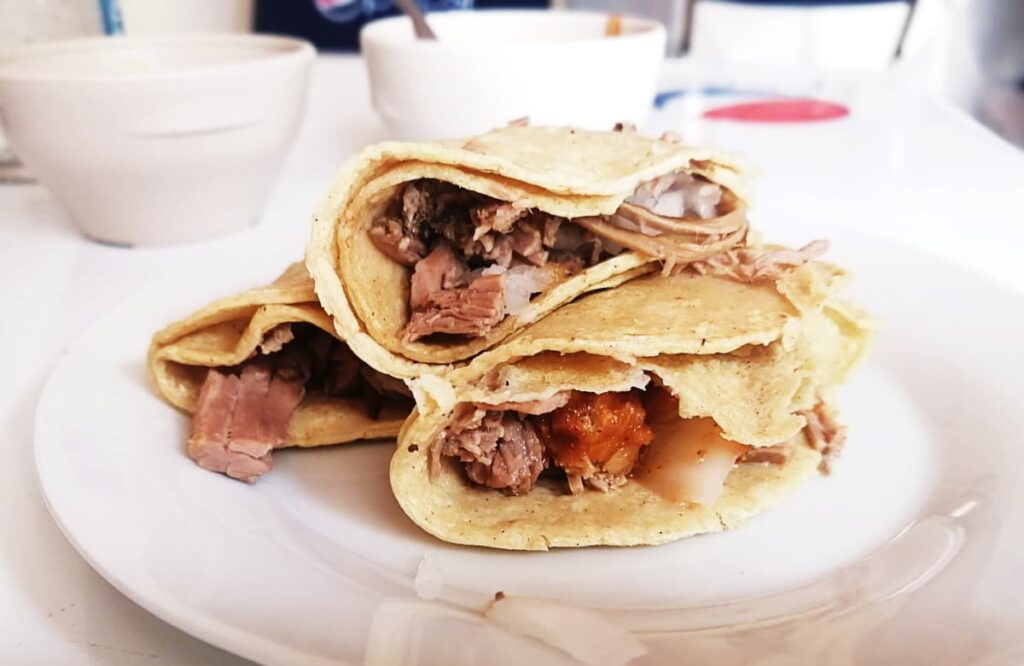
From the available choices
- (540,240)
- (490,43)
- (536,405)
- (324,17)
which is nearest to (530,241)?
(540,240)

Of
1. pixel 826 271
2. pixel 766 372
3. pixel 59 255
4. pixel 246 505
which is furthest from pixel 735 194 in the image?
pixel 59 255

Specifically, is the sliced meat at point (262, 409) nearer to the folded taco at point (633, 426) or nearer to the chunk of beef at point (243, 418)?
the chunk of beef at point (243, 418)

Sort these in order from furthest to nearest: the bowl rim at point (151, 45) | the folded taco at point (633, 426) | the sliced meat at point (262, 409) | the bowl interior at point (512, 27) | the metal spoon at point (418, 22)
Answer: the bowl interior at point (512, 27) < the metal spoon at point (418, 22) < the bowl rim at point (151, 45) < the sliced meat at point (262, 409) < the folded taco at point (633, 426)

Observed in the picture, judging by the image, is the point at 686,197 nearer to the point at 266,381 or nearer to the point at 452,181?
the point at 452,181

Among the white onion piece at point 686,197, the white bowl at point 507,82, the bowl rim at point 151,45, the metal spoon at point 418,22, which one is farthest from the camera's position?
the metal spoon at point 418,22

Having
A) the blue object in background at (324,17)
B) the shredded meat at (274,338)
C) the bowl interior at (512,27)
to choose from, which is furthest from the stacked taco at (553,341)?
the blue object in background at (324,17)

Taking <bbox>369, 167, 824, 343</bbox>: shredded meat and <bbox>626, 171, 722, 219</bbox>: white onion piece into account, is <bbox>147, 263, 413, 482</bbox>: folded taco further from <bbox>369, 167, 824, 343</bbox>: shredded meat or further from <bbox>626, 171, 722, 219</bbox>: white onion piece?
<bbox>626, 171, 722, 219</bbox>: white onion piece
